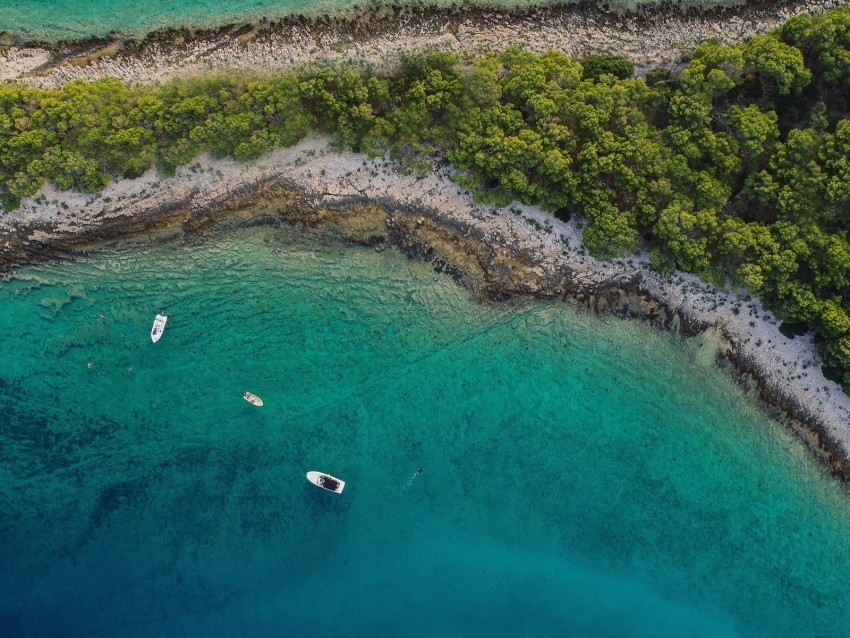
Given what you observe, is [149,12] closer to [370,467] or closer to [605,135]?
[605,135]

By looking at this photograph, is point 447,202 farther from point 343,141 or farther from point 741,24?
point 741,24

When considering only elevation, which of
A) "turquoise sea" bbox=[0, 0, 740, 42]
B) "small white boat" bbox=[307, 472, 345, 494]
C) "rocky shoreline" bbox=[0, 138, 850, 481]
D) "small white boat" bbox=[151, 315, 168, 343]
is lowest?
"small white boat" bbox=[307, 472, 345, 494]

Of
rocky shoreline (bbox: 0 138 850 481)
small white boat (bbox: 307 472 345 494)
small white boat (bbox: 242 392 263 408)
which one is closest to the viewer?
rocky shoreline (bbox: 0 138 850 481)

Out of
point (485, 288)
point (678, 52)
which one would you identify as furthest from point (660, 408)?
point (678, 52)

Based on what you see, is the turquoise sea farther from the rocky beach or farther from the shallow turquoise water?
the shallow turquoise water

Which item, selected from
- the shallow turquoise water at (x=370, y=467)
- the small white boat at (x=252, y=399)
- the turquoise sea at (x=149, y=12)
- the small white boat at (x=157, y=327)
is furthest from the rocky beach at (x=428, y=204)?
the small white boat at (x=252, y=399)

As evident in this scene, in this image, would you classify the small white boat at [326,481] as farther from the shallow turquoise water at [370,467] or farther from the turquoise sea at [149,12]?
the turquoise sea at [149,12]

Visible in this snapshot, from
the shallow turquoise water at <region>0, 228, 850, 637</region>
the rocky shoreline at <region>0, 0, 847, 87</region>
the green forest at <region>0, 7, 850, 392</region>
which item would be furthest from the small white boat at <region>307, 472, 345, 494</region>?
the rocky shoreline at <region>0, 0, 847, 87</region>
